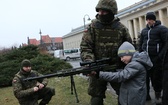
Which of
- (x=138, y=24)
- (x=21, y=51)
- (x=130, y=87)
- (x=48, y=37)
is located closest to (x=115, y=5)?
(x=130, y=87)

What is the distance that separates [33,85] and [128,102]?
102 inches

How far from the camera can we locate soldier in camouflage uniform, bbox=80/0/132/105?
399 cm

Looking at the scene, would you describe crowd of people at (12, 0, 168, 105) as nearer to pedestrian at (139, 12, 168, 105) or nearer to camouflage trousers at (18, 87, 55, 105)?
pedestrian at (139, 12, 168, 105)

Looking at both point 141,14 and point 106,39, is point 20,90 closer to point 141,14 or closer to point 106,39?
point 106,39

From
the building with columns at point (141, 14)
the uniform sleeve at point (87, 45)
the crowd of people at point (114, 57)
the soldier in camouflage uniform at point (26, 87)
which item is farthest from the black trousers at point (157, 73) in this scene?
the building with columns at point (141, 14)

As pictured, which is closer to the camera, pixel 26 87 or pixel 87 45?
pixel 87 45

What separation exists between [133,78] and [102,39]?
0.71m

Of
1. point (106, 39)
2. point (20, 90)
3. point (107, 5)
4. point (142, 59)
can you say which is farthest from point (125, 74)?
point (20, 90)

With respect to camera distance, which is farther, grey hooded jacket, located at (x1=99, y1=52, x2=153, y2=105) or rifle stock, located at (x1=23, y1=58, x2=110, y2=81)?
grey hooded jacket, located at (x1=99, y1=52, x2=153, y2=105)

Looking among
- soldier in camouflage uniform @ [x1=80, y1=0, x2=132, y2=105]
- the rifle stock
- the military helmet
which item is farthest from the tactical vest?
the rifle stock

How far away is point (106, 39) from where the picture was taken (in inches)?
161

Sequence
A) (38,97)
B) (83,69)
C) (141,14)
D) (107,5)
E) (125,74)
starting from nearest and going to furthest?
Answer: (83,69) < (125,74) < (107,5) < (38,97) < (141,14)

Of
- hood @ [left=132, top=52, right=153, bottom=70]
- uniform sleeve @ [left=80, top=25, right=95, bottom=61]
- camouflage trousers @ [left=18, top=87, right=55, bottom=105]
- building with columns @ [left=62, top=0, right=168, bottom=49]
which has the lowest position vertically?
camouflage trousers @ [left=18, top=87, right=55, bottom=105]

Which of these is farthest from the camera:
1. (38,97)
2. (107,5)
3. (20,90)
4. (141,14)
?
(141,14)
